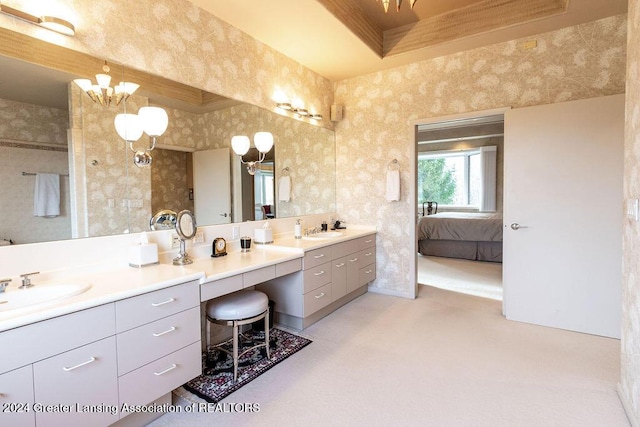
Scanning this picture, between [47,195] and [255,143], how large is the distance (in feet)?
5.53

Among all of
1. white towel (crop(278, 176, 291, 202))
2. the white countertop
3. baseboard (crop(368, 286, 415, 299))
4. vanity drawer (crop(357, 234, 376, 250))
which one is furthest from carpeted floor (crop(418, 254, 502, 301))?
the white countertop

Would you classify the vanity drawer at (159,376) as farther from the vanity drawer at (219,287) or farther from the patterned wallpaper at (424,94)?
the patterned wallpaper at (424,94)

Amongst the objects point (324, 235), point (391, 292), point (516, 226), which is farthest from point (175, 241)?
point (516, 226)

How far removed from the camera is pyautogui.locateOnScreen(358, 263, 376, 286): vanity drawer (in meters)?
3.65

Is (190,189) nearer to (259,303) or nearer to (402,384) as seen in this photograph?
(259,303)

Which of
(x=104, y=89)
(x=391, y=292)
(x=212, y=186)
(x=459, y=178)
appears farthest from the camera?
(x=459, y=178)

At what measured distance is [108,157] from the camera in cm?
196

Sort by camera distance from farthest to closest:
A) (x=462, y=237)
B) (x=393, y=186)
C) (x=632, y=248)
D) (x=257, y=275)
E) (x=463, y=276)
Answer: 1. (x=462, y=237)
2. (x=463, y=276)
3. (x=393, y=186)
4. (x=257, y=275)
5. (x=632, y=248)

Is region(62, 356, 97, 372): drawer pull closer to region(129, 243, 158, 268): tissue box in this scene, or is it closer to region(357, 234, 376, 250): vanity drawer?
region(129, 243, 158, 268): tissue box

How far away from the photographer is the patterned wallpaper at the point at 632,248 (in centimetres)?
161

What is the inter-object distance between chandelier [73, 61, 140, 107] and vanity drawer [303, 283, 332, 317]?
2.00 meters

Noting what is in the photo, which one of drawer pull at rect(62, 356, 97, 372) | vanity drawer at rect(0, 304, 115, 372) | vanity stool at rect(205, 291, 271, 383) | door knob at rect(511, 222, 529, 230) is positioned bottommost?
vanity stool at rect(205, 291, 271, 383)

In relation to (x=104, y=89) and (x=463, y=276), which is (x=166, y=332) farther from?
(x=463, y=276)

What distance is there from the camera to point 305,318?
290cm
